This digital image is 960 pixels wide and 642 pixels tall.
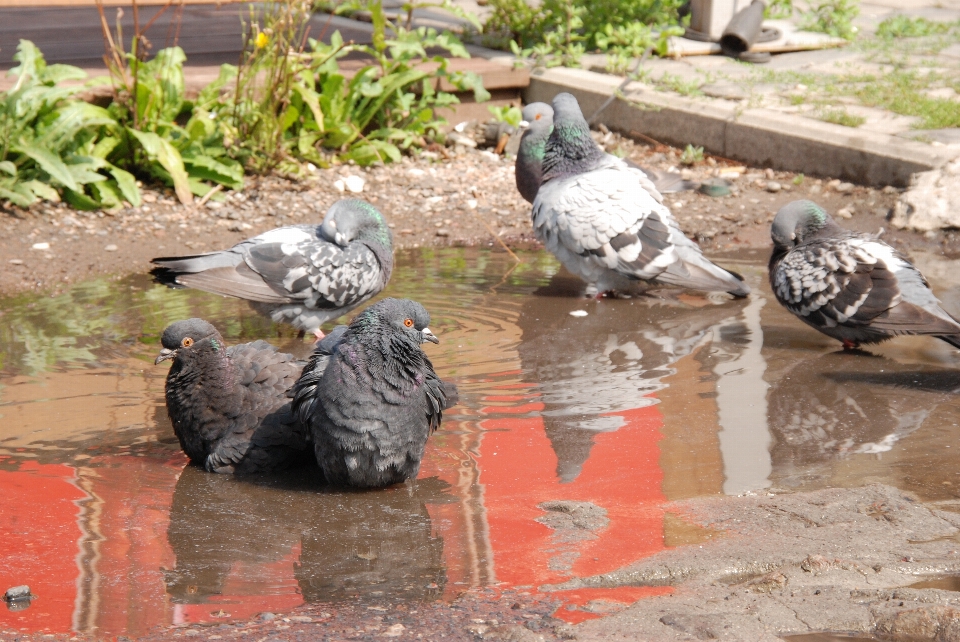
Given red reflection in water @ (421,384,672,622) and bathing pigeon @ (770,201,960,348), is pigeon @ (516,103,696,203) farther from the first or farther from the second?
red reflection in water @ (421,384,672,622)

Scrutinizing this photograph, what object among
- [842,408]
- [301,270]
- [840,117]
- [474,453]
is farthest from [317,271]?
[840,117]

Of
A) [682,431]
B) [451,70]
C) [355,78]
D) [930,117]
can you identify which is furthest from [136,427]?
[930,117]

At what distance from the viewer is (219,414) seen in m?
3.94

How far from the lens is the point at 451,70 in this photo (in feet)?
29.1

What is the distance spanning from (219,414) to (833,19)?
832cm

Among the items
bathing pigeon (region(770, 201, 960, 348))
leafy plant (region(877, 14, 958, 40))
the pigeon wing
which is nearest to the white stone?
bathing pigeon (region(770, 201, 960, 348))

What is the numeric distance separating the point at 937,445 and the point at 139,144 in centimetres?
551

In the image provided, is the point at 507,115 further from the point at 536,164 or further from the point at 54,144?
the point at 54,144

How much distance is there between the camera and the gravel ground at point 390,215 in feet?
21.3

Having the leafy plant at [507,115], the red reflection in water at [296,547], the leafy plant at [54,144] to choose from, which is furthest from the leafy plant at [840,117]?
the leafy plant at [54,144]

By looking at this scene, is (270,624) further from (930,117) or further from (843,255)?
(930,117)

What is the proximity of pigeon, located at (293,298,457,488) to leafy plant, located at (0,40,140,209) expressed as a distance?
12.2 feet

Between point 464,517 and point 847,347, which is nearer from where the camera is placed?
point 464,517

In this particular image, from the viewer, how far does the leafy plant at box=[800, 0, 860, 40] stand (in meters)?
10.1
